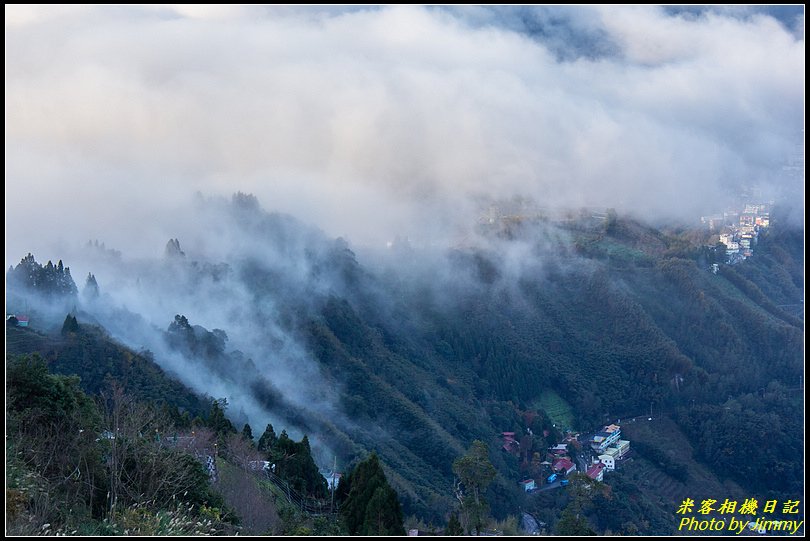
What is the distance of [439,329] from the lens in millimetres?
43875

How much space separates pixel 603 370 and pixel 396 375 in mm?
15188

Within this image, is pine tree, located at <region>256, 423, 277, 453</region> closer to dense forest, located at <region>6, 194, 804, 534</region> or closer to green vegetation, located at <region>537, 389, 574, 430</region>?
dense forest, located at <region>6, 194, 804, 534</region>

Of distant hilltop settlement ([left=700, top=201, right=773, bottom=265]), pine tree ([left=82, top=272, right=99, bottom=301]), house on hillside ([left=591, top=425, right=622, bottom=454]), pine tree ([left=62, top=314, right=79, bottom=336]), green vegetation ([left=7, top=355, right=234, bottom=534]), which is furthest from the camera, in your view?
distant hilltop settlement ([left=700, top=201, right=773, bottom=265])

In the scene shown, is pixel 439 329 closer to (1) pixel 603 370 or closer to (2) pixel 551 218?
(1) pixel 603 370

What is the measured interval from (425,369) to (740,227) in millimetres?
39526

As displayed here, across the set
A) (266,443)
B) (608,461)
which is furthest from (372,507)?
(608,461)

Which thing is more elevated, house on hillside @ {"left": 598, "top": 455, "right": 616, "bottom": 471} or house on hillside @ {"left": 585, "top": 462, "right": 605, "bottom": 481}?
house on hillside @ {"left": 585, "top": 462, "right": 605, "bottom": 481}

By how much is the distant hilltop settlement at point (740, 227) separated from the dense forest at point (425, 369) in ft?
4.44

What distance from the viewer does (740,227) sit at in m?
66.5

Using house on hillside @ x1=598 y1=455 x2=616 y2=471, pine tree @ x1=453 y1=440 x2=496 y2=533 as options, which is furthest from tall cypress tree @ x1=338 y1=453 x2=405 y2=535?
house on hillside @ x1=598 y1=455 x2=616 y2=471

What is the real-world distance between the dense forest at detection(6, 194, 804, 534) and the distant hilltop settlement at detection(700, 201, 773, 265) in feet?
4.44

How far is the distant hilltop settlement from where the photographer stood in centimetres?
6138

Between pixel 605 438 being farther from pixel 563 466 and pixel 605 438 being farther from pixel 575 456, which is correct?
pixel 563 466

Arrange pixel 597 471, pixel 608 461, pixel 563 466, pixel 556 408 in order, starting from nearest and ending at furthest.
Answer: pixel 597 471 → pixel 563 466 → pixel 608 461 → pixel 556 408
